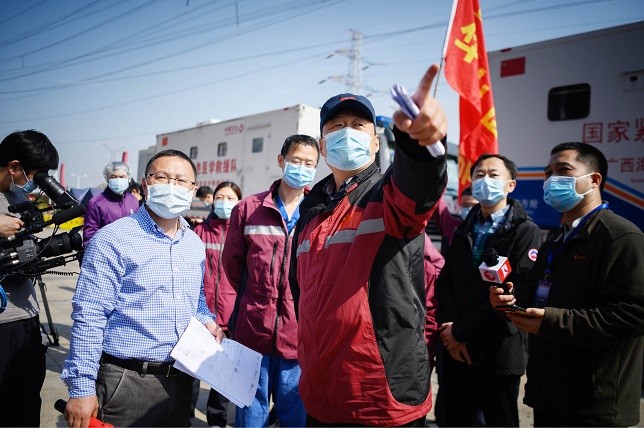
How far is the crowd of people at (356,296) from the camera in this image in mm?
1536

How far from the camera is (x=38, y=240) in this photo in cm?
243

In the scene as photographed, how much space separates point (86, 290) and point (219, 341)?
76 cm

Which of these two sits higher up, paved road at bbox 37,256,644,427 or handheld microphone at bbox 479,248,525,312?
handheld microphone at bbox 479,248,525,312

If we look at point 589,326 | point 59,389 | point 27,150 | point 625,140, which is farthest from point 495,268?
point 59,389

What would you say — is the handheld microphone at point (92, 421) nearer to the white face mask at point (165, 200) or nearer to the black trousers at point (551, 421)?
the white face mask at point (165, 200)

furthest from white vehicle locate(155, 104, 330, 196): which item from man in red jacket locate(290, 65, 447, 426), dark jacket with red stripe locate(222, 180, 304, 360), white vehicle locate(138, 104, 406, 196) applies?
man in red jacket locate(290, 65, 447, 426)

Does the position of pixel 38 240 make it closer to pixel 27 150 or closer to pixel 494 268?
pixel 27 150

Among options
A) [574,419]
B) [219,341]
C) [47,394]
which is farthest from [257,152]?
[574,419]

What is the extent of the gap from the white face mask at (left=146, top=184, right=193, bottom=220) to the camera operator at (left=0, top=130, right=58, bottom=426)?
28.5 inches

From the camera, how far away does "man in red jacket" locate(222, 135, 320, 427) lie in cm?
286

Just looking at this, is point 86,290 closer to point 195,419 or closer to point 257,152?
point 195,419

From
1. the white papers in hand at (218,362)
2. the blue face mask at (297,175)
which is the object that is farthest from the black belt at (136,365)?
the blue face mask at (297,175)

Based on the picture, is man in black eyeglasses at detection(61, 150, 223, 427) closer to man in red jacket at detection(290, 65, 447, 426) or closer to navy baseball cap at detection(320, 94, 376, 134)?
man in red jacket at detection(290, 65, 447, 426)

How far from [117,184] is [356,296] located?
426 cm
